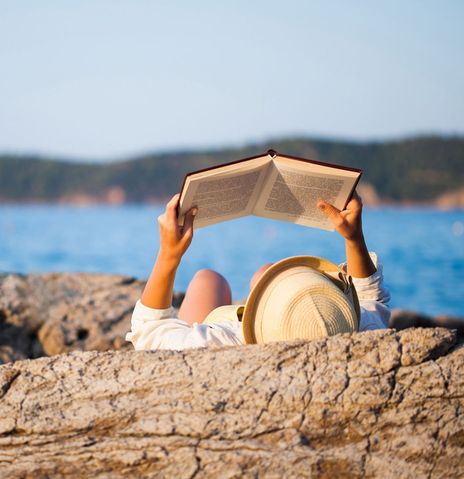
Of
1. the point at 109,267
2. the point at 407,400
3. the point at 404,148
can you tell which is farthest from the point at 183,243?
the point at 404,148

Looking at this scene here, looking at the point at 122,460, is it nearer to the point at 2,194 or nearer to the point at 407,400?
the point at 407,400

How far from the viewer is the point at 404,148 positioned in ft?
269

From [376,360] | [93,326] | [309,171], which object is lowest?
Result: [93,326]

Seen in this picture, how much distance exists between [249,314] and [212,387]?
401 millimetres

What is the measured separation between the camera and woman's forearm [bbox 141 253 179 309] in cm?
320

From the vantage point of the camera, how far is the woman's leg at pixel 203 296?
4.18 meters

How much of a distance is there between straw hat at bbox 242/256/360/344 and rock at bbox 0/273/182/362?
2731 mm

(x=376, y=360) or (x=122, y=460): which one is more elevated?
(x=376, y=360)

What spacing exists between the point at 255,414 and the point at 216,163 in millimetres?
83894

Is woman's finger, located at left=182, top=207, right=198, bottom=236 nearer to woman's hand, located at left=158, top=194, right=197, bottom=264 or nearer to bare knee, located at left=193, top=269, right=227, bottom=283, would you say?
woman's hand, located at left=158, top=194, right=197, bottom=264

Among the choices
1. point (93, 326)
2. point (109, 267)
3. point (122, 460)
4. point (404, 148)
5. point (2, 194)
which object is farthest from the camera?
point (2, 194)

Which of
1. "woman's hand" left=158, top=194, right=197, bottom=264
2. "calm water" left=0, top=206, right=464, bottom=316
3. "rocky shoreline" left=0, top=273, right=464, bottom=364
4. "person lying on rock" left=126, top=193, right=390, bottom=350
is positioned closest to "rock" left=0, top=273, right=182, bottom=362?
"rocky shoreline" left=0, top=273, right=464, bottom=364

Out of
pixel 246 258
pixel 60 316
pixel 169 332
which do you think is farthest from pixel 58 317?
pixel 246 258

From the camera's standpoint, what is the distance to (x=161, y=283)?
3234 mm
